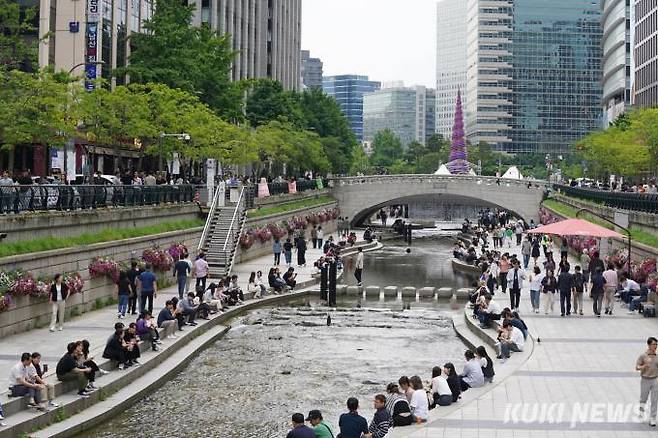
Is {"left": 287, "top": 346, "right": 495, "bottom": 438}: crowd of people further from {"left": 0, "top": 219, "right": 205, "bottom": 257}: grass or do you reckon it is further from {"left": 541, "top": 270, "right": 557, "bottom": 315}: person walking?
{"left": 0, "top": 219, "right": 205, "bottom": 257}: grass

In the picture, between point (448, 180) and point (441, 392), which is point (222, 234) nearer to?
point (441, 392)

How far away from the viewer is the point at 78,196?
106 feet

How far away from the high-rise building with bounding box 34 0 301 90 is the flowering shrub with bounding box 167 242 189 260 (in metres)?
13.3

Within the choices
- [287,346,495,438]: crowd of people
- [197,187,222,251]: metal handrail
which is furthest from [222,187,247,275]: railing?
[287,346,495,438]: crowd of people

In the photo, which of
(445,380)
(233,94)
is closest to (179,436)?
(445,380)

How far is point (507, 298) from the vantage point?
3772 cm

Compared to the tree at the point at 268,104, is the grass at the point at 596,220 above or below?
below

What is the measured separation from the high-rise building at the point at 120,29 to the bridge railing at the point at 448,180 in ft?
55.5

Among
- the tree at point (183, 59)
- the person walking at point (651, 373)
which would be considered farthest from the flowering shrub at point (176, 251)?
the person walking at point (651, 373)

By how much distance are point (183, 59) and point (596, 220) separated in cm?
2826

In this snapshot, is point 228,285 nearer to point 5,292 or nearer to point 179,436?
point 5,292

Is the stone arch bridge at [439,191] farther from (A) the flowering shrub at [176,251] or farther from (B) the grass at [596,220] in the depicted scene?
(A) the flowering shrub at [176,251]

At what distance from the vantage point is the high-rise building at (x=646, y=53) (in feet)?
331

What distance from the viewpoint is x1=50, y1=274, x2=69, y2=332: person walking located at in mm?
26906
